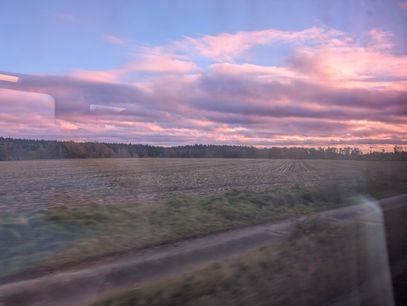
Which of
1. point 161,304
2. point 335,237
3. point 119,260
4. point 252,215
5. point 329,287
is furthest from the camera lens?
point 252,215

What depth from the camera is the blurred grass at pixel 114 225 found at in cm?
1087

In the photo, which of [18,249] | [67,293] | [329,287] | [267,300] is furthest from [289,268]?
[18,249]

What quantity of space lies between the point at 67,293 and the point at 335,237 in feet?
22.2

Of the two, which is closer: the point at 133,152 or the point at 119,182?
the point at 119,182

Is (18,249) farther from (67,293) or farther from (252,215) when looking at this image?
(252,215)

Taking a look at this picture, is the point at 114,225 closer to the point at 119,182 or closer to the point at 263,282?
the point at 263,282

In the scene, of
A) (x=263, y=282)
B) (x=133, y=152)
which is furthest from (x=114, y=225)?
(x=133, y=152)

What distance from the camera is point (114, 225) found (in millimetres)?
13844

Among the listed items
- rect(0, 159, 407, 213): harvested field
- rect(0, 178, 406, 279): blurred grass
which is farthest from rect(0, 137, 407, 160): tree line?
rect(0, 178, 406, 279): blurred grass

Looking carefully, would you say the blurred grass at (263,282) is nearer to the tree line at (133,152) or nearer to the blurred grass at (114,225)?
the blurred grass at (114,225)

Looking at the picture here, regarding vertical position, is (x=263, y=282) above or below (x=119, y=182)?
above

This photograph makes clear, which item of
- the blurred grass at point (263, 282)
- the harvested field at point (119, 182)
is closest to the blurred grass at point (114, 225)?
the harvested field at point (119, 182)

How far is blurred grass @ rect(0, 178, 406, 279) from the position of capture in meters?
10.9

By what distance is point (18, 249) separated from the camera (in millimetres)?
10906
